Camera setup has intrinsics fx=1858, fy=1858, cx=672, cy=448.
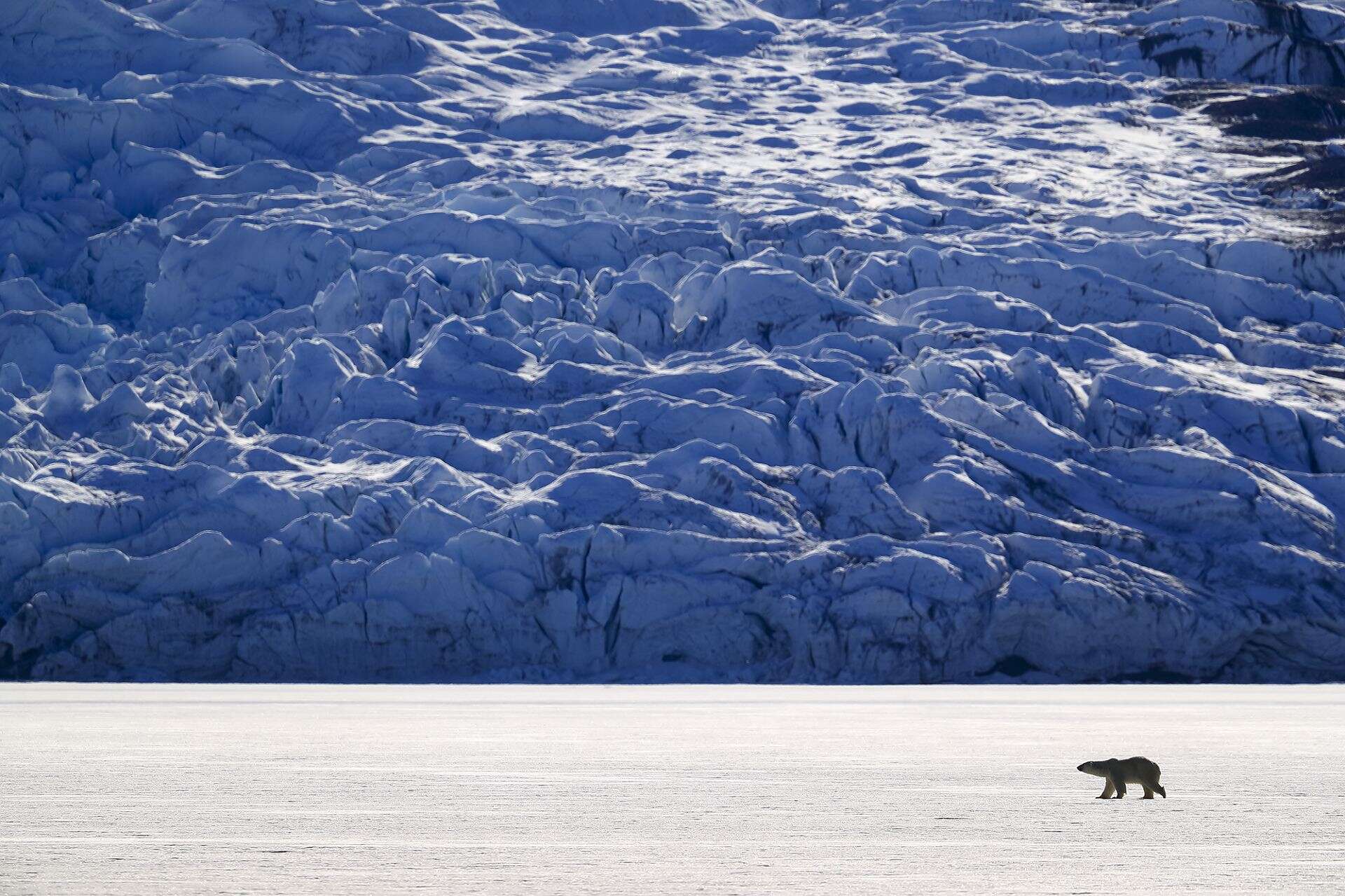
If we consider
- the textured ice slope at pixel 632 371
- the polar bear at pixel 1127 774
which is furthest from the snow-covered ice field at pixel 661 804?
the textured ice slope at pixel 632 371

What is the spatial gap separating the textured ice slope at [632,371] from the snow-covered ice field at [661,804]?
8743mm

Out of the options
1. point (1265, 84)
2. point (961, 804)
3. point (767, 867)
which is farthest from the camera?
point (1265, 84)

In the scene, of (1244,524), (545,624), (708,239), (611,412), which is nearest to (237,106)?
(708,239)

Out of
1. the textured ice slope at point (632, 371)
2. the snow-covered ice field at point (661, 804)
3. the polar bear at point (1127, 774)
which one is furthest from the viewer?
the textured ice slope at point (632, 371)

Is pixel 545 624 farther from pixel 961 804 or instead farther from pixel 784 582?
pixel 961 804

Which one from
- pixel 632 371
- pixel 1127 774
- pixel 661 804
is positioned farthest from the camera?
pixel 632 371

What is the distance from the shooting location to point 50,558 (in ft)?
99.2

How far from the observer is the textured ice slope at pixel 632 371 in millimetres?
29391

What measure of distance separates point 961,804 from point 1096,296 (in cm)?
2695

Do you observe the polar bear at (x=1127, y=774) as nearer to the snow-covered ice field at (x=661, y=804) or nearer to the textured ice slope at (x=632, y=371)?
the snow-covered ice field at (x=661, y=804)

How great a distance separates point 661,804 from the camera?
10836mm

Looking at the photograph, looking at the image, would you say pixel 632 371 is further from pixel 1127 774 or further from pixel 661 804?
pixel 661 804

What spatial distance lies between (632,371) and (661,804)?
23.4 m

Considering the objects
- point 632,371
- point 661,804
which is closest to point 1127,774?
point 661,804
